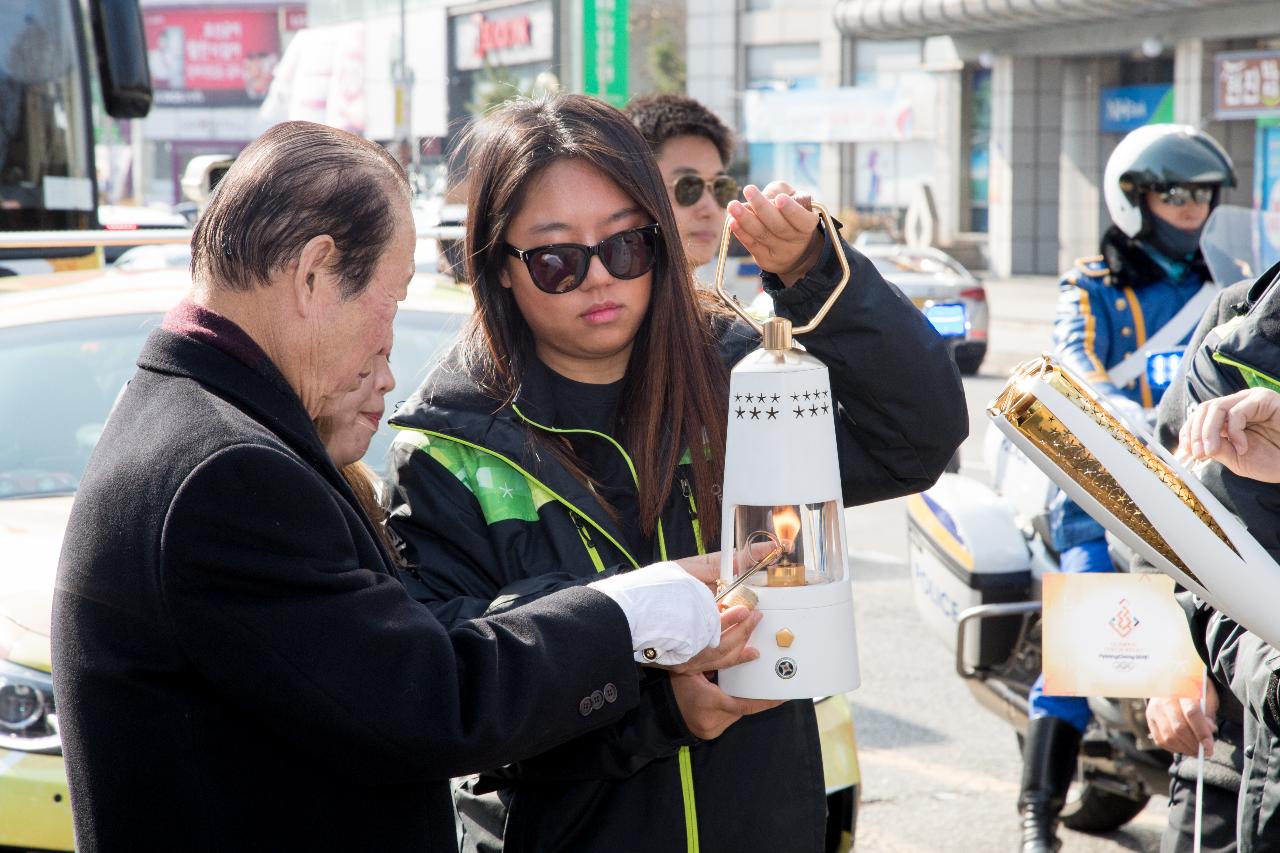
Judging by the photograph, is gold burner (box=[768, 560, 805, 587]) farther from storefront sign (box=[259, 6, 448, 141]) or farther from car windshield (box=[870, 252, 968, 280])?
storefront sign (box=[259, 6, 448, 141])

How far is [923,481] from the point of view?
7.90 feet

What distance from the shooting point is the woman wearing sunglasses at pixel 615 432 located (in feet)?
7.27

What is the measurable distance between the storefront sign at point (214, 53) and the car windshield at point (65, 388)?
78399 mm

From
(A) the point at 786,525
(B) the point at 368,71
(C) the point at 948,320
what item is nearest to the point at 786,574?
(A) the point at 786,525

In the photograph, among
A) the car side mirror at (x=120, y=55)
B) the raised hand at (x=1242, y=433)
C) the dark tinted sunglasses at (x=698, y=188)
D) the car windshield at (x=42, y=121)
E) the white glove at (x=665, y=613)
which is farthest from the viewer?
the car windshield at (x=42, y=121)

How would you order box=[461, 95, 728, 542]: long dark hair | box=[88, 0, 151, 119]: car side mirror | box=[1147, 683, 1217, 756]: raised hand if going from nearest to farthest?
box=[461, 95, 728, 542]: long dark hair < box=[1147, 683, 1217, 756]: raised hand < box=[88, 0, 151, 119]: car side mirror

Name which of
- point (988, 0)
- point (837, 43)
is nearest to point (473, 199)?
point (988, 0)

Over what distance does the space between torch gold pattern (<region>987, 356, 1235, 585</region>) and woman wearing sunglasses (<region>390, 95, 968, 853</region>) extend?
299 mm

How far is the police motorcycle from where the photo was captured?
4328mm

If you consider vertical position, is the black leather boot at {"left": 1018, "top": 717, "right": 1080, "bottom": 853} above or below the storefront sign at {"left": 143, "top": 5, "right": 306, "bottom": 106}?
below

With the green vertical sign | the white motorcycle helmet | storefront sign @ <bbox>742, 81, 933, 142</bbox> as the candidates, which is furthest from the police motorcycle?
storefront sign @ <bbox>742, 81, 933, 142</bbox>

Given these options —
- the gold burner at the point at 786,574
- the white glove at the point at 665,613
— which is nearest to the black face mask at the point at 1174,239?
the gold burner at the point at 786,574

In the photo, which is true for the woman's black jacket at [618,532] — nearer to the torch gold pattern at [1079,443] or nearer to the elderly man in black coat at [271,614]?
the torch gold pattern at [1079,443]

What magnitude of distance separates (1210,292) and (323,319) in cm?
379
